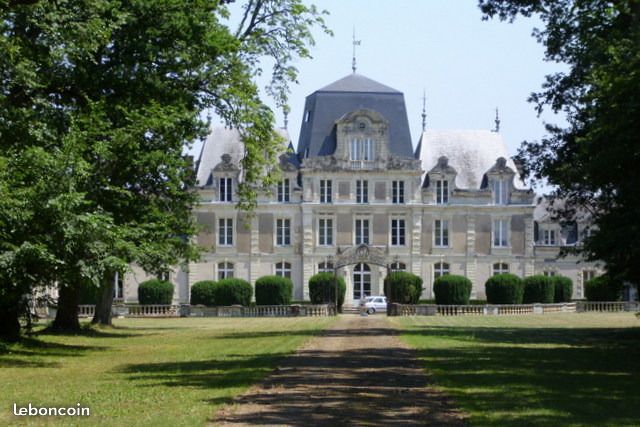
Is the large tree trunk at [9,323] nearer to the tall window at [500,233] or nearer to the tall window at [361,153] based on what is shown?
the tall window at [361,153]

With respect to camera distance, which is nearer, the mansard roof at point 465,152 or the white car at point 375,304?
the white car at point 375,304

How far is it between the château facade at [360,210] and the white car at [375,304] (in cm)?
735

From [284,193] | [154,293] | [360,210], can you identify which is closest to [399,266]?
[360,210]

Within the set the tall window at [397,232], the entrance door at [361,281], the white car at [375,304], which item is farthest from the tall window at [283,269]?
the white car at [375,304]

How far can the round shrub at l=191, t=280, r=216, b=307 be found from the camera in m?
59.6

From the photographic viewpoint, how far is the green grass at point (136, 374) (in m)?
12.3

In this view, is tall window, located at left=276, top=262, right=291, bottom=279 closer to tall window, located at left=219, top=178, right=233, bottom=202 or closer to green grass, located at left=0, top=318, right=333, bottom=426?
tall window, located at left=219, top=178, right=233, bottom=202

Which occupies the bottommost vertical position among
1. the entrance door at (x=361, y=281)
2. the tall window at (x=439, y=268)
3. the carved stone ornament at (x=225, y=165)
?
the entrance door at (x=361, y=281)

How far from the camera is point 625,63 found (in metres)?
20.1

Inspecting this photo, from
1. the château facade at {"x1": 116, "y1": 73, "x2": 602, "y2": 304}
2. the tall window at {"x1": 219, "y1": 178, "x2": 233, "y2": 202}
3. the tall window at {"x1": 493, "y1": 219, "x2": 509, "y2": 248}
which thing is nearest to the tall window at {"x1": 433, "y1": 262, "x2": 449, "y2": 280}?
the château facade at {"x1": 116, "y1": 73, "x2": 602, "y2": 304}

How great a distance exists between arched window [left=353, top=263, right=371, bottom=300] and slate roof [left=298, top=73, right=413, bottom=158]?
738cm

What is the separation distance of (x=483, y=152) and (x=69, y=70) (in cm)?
4856

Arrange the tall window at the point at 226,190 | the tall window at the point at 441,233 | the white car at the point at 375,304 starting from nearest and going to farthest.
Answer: the white car at the point at 375,304 < the tall window at the point at 226,190 < the tall window at the point at 441,233

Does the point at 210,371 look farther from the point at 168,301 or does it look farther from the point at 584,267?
the point at 584,267
